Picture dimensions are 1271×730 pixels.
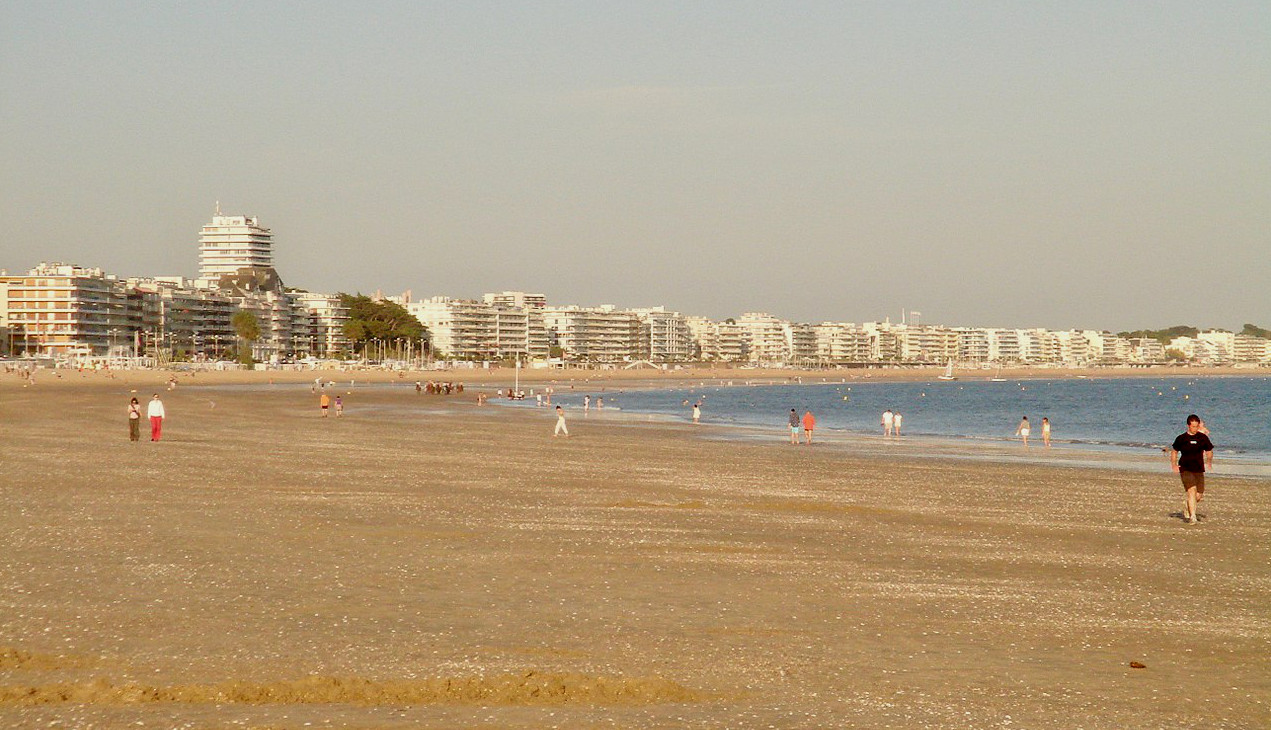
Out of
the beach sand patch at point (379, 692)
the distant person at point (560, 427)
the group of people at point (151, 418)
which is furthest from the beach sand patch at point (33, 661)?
the distant person at point (560, 427)

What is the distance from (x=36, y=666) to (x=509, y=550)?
603 centimetres

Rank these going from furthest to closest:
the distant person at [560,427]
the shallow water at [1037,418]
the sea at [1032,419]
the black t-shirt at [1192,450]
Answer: the shallow water at [1037,418] < the sea at [1032,419] < the distant person at [560,427] < the black t-shirt at [1192,450]

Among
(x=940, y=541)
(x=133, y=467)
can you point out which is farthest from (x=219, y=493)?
(x=940, y=541)

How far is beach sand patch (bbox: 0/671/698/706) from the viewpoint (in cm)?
755

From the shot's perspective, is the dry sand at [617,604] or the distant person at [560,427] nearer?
the dry sand at [617,604]

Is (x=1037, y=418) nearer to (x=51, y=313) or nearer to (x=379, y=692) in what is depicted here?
(x=379, y=692)

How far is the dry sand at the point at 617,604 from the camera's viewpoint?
25.2 feet

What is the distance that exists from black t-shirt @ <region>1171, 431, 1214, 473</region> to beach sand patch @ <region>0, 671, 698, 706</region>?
12089mm

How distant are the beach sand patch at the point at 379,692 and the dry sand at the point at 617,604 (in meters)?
0.03

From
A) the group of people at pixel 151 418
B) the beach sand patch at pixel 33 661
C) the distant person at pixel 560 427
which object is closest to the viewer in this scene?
the beach sand patch at pixel 33 661

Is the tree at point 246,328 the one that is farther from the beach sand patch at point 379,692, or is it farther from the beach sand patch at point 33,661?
the beach sand patch at point 379,692

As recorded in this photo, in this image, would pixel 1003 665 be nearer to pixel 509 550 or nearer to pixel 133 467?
pixel 509 550

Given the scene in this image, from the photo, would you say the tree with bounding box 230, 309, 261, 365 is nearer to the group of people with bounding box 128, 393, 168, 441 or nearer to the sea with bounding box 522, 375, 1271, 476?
the sea with bounding box 522, 375, 1271, 476

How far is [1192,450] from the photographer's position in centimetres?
1761
